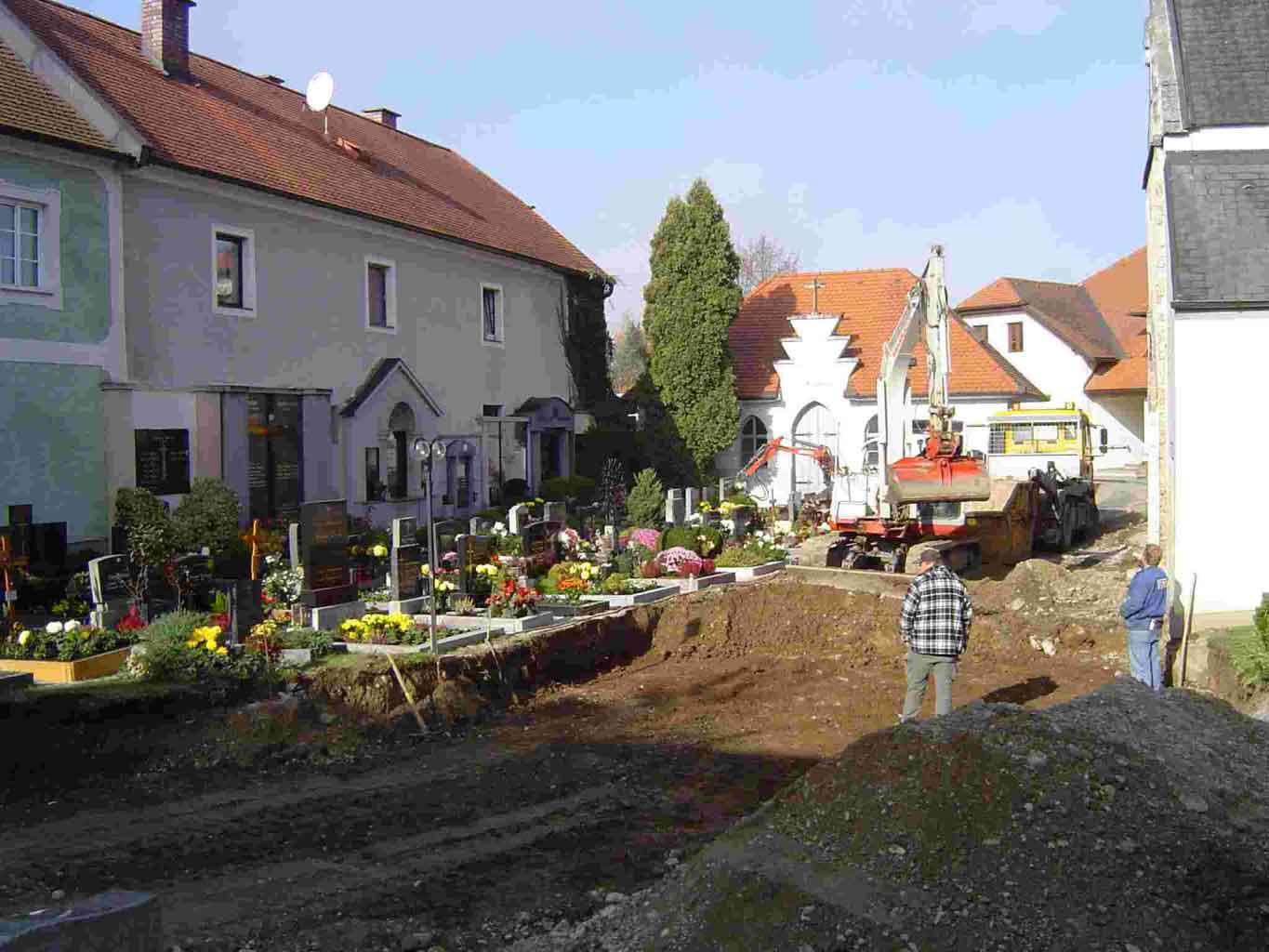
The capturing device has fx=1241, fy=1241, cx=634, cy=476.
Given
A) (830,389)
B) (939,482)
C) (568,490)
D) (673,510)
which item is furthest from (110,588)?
(830,389)

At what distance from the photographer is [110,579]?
14.7 metres

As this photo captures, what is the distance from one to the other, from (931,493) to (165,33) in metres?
16.4

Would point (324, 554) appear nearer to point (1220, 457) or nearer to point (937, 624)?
point (937, 624)

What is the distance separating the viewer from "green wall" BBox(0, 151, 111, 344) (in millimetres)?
16953

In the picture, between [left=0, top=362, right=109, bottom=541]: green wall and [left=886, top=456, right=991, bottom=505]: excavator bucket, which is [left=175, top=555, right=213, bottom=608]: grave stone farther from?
[left=886, top=456, right=991, bottom=505]: excavator bucket

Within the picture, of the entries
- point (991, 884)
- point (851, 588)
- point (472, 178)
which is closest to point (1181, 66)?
point (851, 588)

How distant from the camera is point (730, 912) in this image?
20.4ft

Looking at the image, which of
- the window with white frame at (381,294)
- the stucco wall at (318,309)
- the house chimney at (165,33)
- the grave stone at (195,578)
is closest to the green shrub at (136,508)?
the grave stone at (195,578)

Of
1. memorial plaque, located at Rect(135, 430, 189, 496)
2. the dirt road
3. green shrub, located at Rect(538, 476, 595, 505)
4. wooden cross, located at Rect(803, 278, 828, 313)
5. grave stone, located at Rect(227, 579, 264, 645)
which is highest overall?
wooden cross, located at Rect(803, 278, 828, 313)

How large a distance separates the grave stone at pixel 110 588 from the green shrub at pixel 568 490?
1379 centimetres

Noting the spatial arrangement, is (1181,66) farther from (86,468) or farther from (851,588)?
(86,468)

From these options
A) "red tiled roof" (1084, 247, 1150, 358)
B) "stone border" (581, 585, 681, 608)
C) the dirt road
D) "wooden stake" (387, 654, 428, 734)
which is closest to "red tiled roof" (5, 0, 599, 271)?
"stone border" (581, 585, 681, 608)

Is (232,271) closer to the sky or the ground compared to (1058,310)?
closer to the ground

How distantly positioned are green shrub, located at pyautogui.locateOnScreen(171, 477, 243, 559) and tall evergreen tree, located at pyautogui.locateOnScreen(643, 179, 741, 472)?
17.6 m
